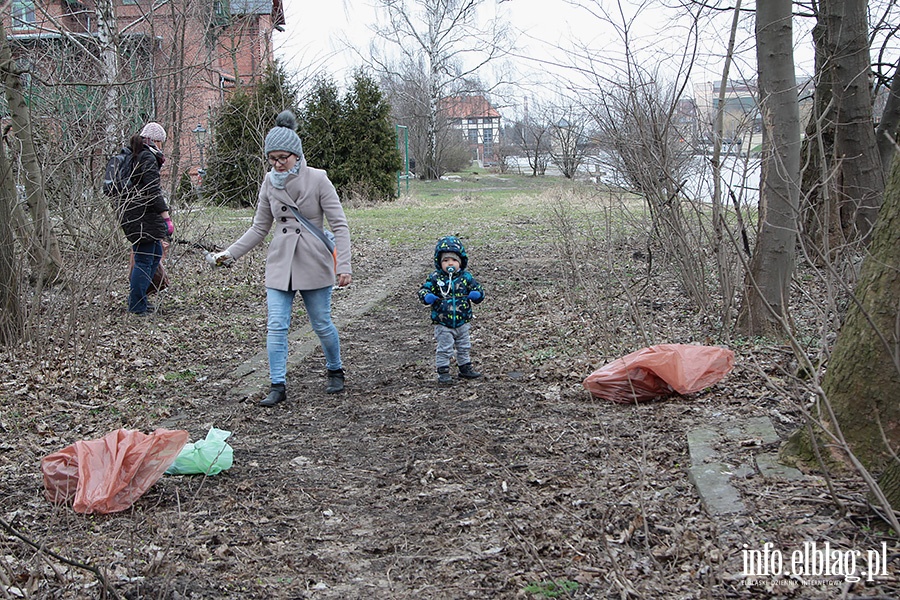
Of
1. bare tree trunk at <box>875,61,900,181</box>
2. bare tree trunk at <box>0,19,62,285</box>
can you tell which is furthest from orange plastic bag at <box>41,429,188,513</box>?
bare tree trunk at <box>875,61,900,181</box>

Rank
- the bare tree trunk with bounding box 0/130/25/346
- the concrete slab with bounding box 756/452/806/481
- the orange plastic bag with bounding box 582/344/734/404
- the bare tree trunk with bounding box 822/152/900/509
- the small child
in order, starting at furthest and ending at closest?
the bare tree trunk with bounding box 0/130/25/346
the small child
the orange plastic bag with bounding box 582/344/734/404
the concrete slab with bounding box 756/452/806/481
the bare tree trunk with bounding box 822/152/900/509

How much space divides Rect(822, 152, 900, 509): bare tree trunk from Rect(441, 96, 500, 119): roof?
42.8 m

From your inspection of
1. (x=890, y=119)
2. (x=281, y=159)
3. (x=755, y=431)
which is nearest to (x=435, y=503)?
(x=755, y=431)

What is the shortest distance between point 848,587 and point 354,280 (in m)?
10.2

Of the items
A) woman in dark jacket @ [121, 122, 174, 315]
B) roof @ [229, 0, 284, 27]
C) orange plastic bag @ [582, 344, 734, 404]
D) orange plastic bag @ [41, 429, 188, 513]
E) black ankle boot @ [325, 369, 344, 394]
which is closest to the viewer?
orange plastic bag @ [41, 429, 188, 513]

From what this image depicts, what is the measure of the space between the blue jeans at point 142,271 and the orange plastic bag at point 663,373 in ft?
17.1

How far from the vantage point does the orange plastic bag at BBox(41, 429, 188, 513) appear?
4.06 metres

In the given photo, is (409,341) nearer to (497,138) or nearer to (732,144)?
(732,144)

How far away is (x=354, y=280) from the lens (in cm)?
1249

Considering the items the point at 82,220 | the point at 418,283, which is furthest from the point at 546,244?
the point at 82,220

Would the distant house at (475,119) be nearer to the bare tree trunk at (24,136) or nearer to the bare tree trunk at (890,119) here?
the bare tree trunk at (890,119)

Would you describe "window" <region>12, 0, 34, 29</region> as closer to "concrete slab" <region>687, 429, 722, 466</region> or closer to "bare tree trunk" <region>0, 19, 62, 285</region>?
"bare tree trunk" <region>0, 19, 62, 285</region>

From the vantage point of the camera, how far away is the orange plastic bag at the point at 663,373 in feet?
17.6

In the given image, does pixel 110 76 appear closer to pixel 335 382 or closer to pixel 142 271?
pixel 142 271
